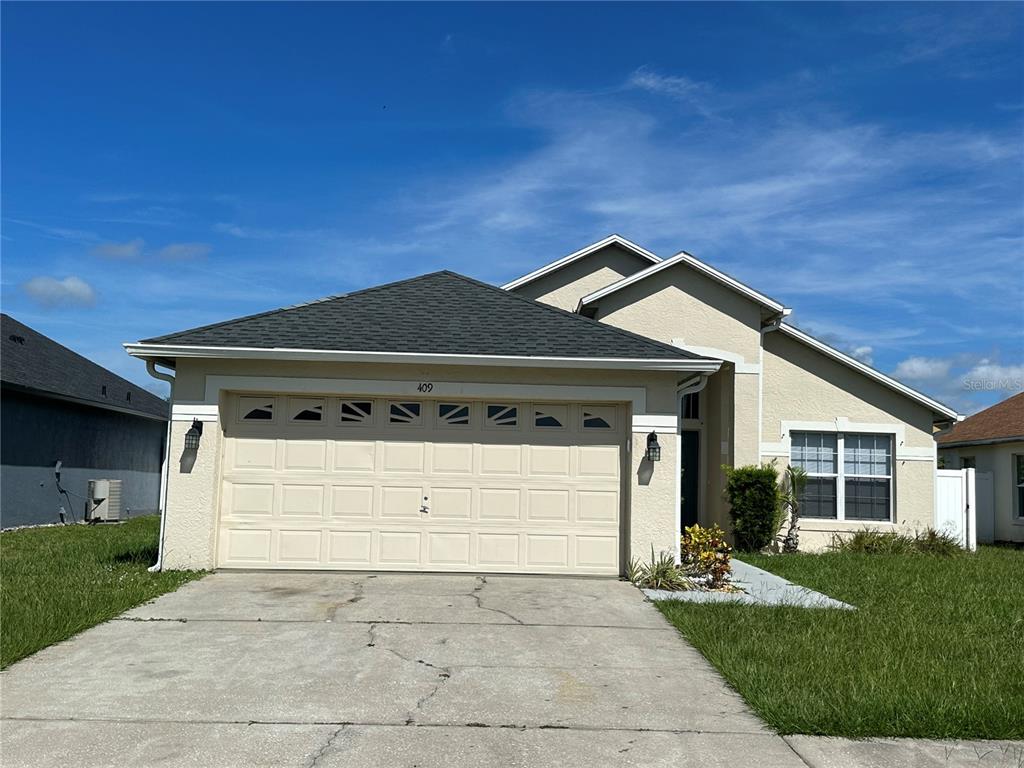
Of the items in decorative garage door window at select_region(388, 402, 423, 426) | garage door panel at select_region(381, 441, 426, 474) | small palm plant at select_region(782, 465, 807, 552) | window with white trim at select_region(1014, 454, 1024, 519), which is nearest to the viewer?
garage door panel at select_region(381, 441, 426, 474)

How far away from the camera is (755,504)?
1648 centimetres

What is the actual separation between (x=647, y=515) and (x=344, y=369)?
4516 millimetres

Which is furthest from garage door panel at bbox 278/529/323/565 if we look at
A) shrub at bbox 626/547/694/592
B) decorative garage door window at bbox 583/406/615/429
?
shrub at bbox 626/547/694/592

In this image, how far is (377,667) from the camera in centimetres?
723

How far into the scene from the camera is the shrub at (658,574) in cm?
1148

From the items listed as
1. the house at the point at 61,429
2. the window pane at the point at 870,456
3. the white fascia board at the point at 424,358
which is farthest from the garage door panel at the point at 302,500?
the window pane at the point at 870,456

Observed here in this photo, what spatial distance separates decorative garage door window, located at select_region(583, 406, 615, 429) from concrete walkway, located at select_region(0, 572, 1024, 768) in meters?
3.05

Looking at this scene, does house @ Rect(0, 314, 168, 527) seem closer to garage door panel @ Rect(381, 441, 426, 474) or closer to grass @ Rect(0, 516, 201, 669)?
grass @ Rect(0, 516, 201, 669)

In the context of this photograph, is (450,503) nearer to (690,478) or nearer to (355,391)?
(355,391)

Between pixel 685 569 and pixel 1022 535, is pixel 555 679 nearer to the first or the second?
pixel 685 569

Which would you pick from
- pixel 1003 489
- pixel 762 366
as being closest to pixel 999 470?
pixel 1003 489

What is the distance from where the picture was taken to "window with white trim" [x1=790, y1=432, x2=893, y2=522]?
57.6ft

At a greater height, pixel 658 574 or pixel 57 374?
pixel 57 374

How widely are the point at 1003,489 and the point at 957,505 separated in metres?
4.87
